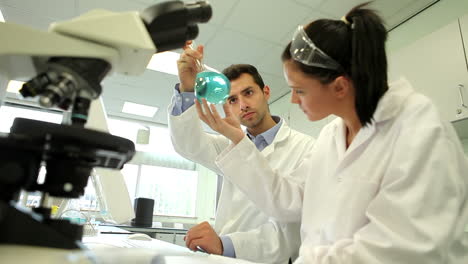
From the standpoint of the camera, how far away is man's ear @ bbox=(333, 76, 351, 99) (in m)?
0.72

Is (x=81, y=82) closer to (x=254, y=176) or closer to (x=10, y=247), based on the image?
(x=10, y=247)

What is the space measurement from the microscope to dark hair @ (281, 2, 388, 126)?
0.36 m

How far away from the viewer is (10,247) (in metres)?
0.30

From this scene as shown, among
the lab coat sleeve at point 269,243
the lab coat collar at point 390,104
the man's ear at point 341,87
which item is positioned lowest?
the lab coat sleeve at point 269,243

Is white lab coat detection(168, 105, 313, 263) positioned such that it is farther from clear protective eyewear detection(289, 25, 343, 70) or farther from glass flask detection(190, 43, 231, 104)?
clear protective eyewear detection(289, 25, 343, 70)

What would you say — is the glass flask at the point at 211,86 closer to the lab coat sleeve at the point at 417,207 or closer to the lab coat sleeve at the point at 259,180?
the lab coat sleeve at the point at 259,180

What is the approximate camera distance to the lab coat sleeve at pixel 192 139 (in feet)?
3.79

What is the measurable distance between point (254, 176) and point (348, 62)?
0.41 metres

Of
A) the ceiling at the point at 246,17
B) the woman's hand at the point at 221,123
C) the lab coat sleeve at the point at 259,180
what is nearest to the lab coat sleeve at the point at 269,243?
the lab coat sleeve at the point at 259,180

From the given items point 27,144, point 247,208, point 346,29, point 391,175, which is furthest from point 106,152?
point 247,208

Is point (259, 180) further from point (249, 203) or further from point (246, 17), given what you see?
point (246, 17)

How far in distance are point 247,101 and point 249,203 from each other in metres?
0.48

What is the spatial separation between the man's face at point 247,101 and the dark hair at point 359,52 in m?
0.60

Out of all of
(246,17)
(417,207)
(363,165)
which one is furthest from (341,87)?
(246,17)
